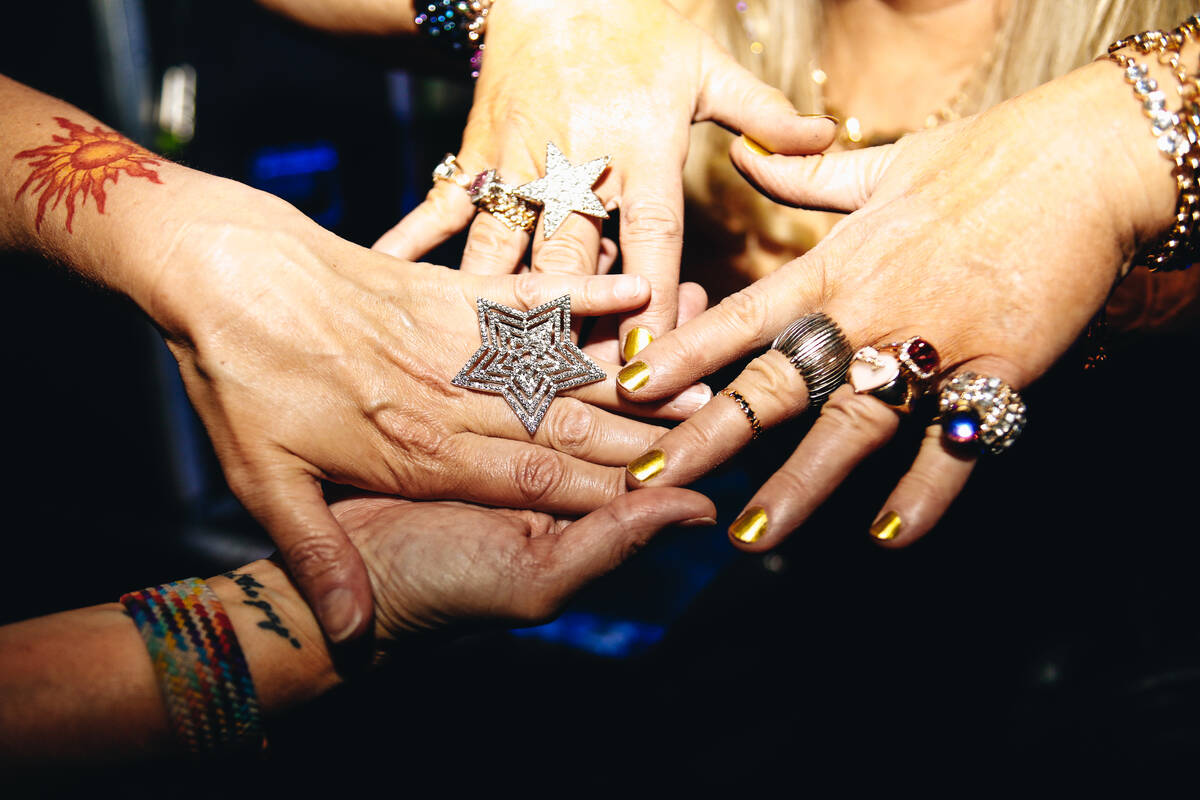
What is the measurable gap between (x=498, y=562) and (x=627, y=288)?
68 cm

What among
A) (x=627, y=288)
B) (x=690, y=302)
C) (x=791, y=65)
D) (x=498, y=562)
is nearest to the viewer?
(x=498, y=562)

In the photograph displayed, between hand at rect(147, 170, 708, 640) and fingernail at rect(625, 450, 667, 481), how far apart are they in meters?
0.08

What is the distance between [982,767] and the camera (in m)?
1.75

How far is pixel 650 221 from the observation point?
157 cm

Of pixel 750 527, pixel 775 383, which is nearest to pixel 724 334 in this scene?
pixel 775 383

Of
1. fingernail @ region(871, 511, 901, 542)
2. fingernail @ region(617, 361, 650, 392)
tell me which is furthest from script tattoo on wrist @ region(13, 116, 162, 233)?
fingernail @ region(871, 511, 901, 542)

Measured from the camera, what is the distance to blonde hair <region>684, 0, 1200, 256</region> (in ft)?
5.83

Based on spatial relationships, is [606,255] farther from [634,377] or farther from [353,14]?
[353,14]

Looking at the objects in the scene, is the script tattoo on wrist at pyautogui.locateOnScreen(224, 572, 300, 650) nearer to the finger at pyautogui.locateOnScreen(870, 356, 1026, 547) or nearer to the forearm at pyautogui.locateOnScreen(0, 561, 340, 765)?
the forearm at pyautogui.locateOnScreen(0, 561, 340, 765)

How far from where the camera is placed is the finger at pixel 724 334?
1.35 meters

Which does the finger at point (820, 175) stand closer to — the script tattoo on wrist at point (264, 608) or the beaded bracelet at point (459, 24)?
the beaded bracelet at point (459, 24)

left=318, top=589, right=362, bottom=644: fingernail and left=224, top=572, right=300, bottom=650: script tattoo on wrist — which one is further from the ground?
left=318, top=589, right=362, bottom=644: fingernail

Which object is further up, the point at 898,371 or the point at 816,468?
the point at 898,371

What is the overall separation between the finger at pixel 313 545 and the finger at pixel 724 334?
2.19 feet
